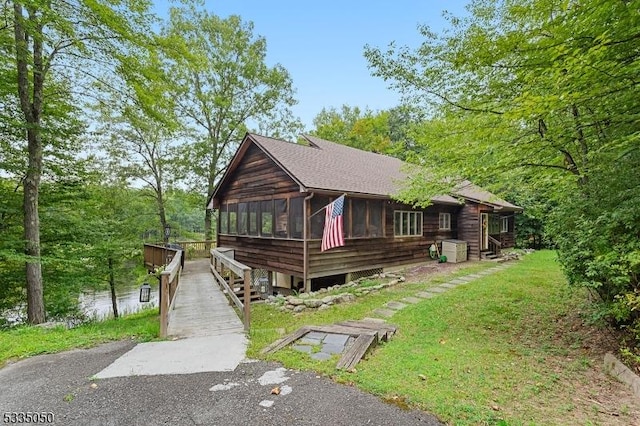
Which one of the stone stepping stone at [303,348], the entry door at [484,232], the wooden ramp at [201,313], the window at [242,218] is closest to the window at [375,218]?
the window at [242,218]

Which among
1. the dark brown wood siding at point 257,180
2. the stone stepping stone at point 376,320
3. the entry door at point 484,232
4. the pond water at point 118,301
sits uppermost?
the dark brown wood siding at point 257,180

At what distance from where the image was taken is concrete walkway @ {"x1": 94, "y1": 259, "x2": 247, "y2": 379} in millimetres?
3729

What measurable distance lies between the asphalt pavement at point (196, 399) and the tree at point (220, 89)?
16926 millimetres

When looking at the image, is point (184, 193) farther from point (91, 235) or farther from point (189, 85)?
point (91, 235)

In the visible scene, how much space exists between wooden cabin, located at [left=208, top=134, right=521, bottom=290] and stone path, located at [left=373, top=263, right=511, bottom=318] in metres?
2.53

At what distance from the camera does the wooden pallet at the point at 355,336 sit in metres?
3.80

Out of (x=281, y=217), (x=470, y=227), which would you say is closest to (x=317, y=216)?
(x=281, y=217)

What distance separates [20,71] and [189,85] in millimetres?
14406

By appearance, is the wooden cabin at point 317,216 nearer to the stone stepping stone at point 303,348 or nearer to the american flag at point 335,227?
the american flag at point 335,227

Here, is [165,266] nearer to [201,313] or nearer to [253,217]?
[253,217]

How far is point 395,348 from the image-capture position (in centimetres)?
431

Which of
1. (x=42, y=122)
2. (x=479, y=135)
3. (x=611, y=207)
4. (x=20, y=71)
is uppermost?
(x=20, y=71)

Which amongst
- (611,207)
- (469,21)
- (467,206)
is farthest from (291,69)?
(611,207)

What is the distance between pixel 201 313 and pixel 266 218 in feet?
16.1
